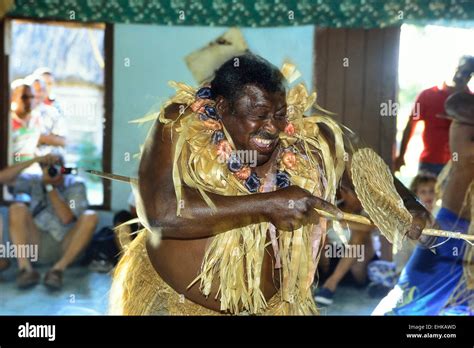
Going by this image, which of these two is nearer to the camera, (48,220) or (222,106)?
(222,106)

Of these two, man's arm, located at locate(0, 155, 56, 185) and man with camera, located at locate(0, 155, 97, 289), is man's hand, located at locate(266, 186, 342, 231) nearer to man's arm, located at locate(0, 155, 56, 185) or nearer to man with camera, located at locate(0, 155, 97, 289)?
man with camera, located at locate(0, 155, 97, 289)

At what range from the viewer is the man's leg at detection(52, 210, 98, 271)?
17.8 ft

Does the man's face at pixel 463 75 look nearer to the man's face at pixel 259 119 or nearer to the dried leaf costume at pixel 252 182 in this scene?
the dried leaf costume at pixel 252 182

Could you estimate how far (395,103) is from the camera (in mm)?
5738

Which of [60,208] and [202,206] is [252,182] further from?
[60,208]

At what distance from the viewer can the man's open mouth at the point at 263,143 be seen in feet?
10.7

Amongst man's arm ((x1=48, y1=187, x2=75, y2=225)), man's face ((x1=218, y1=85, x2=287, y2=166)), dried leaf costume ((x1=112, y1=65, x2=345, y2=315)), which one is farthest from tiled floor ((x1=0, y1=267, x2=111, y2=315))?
man's face ((x1=218, y1=85, x2=287, y2=166))

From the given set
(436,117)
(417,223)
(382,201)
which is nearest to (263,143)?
(382,201)

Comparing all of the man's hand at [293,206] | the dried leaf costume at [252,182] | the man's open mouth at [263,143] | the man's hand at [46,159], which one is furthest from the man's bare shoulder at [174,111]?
the man's hand at [46,159]

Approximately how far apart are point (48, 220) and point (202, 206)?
2548 mm

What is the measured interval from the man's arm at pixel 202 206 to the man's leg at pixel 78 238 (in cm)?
234

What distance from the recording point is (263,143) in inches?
128
